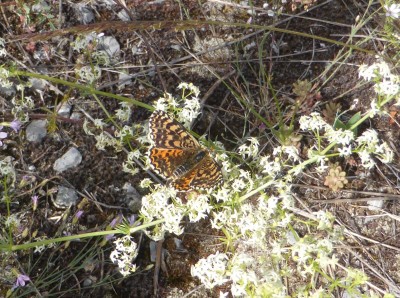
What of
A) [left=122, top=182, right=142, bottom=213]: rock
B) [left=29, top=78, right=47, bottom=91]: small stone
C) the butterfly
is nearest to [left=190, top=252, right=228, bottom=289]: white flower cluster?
the butterfly

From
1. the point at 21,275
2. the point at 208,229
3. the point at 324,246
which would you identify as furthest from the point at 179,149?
the point at 21,275

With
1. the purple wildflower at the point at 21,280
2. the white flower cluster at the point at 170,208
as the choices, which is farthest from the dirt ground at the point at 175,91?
the white flower cluster at the point at 170,208

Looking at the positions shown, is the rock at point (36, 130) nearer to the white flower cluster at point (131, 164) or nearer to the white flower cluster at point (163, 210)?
the white flower cluster at point (131, 164)

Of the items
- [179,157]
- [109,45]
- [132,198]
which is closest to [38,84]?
[109,45]

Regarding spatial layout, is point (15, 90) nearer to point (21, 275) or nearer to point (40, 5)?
point (40, 5)

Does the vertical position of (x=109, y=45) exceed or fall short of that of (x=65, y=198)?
it exceeds it

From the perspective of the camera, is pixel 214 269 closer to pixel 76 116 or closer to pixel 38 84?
pixel 76 116
